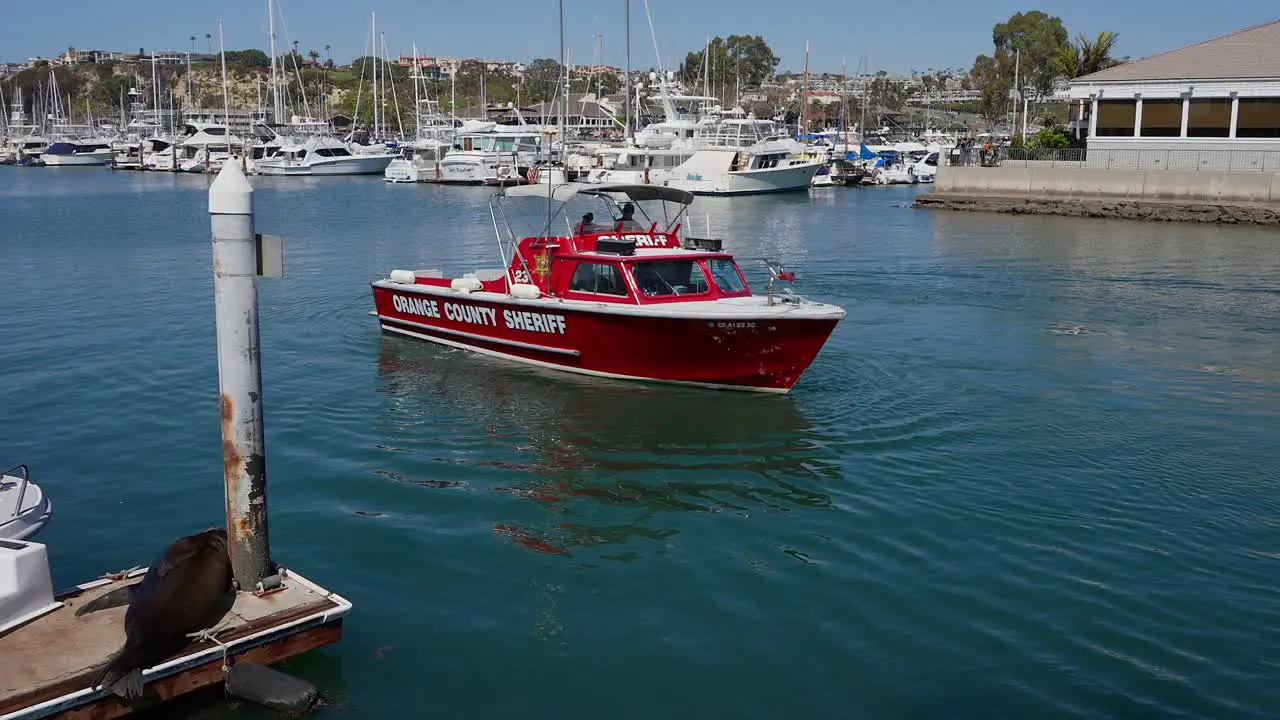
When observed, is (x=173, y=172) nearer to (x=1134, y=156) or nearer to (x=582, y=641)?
(x=1134, y=156)

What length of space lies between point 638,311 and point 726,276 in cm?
180

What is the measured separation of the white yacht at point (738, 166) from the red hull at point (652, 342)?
1923 inches

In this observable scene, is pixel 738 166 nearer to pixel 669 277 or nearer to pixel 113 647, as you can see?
pixel 669 277

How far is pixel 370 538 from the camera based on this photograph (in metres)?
11.2

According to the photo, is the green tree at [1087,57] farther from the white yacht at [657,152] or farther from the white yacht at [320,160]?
the white yacht at [320,160]

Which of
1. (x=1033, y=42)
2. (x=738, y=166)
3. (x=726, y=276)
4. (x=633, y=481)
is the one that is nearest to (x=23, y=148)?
(x=738, y=166)

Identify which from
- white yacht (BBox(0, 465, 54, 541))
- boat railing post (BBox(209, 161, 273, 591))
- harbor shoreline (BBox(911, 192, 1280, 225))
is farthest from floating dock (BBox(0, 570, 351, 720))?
harbor shoreline (BBox(911, 192, 1280, 225))

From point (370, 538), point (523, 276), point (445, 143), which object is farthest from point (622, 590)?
point (445, 143)

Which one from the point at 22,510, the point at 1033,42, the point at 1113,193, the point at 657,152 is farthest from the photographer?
the point at 1033,42

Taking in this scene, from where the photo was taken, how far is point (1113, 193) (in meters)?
47.4

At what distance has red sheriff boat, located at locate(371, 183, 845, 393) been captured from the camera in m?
15.8

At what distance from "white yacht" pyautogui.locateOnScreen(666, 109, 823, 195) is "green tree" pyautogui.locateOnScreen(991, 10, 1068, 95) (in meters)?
49.7

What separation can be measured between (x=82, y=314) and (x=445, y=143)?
65.5m

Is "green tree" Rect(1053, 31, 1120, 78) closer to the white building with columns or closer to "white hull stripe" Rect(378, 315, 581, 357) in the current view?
the white building with columns
